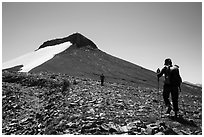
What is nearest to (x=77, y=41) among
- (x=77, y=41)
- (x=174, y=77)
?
(x=77, y=41)

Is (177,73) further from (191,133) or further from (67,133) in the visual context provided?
(67,133)

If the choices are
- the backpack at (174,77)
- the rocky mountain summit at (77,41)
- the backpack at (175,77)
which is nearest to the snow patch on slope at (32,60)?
the rocky mountain summit at (77,41)

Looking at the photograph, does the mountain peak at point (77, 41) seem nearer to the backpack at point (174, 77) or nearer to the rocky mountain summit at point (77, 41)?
the rocky mountain summit at point (77, 41)

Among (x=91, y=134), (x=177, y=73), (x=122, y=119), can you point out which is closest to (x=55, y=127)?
(x=91, y=134)

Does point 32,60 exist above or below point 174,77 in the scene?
above

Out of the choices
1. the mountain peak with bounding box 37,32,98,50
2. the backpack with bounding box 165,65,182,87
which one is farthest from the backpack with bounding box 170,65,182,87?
the mountain peak with bounding box 37,32,98,50

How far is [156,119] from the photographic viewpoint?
12211 millimetres

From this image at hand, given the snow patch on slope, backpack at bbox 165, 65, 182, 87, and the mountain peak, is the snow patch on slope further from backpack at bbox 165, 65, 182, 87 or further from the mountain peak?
backpack at bbox 165, 65, 182, 87

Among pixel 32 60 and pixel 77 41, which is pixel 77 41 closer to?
pixel 77 41

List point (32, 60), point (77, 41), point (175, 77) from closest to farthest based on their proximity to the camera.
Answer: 1. point (175, 77)
2. point (32, 60)
3. point (77, 41)

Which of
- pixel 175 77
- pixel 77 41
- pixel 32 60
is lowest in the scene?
pixel 175 77

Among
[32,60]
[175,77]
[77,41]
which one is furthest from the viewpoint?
[77,41]

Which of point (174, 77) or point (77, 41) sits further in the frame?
point (77, 41)

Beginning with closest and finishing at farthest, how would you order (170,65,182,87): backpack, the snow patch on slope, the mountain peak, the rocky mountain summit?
(170,65,182,87): backpack, the snow patch on slope, the rocky mountain summit, the mountain peak
